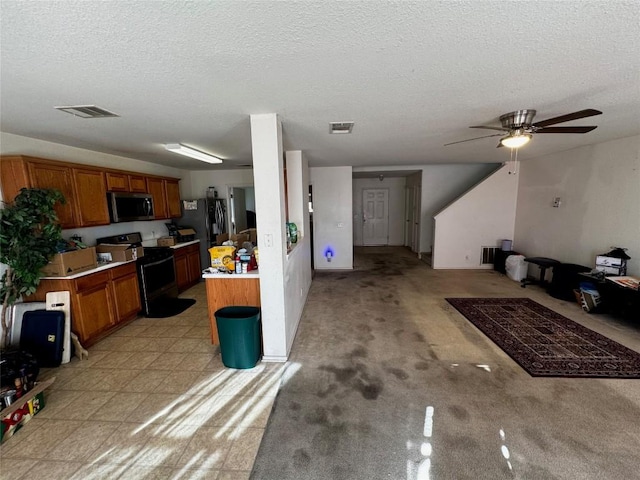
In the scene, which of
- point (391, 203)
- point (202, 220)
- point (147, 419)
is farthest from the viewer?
point (391, 203)

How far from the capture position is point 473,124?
9.46 feet

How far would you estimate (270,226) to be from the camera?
103 inches

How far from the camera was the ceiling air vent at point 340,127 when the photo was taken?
9.09ft

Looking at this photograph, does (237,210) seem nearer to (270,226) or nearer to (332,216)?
(332,216)

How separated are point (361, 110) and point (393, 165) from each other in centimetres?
437

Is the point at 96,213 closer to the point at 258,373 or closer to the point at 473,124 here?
the point at 258,373

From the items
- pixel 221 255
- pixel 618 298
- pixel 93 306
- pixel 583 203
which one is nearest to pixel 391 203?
pixel 583 203

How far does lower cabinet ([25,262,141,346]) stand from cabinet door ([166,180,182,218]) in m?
1.61

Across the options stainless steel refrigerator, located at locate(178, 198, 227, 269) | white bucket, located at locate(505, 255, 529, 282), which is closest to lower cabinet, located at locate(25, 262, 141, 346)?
stainless steel refrigerator, located at locate(178, 198, 227, 269)

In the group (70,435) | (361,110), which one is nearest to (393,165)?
(361,110)

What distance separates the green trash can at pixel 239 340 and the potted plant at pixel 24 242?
1.83 meters

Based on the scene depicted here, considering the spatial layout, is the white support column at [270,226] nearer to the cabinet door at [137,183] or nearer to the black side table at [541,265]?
the cabinet door at [137,183]

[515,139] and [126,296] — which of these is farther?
[126,296]

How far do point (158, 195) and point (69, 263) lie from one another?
83.5 inches
